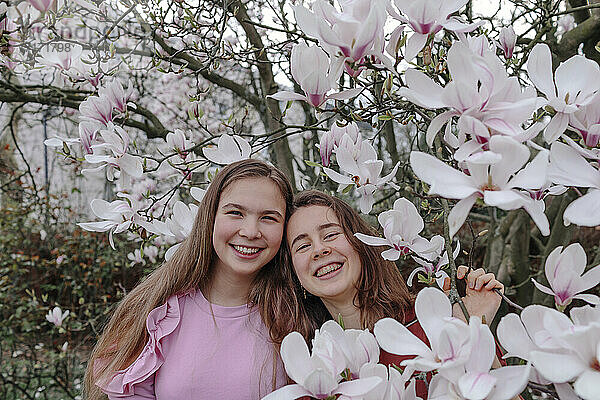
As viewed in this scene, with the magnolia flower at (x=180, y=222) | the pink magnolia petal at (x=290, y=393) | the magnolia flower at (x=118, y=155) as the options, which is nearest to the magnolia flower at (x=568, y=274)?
the pink magnolia petal at (x=290, y=393)

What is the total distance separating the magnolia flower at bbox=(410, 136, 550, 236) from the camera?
58 centimetres

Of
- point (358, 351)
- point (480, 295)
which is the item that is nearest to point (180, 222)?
point (480, 295)

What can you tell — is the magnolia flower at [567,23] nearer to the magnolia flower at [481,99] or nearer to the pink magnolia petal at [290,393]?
the magnolia flower at [481,99]

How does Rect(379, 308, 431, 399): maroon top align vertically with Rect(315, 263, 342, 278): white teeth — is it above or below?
below

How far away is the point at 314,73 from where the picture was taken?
85 cm

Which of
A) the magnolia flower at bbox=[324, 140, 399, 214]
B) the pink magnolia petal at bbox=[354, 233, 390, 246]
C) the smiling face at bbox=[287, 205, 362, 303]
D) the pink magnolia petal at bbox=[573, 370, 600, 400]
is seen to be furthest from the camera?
the smiling face at bbox=[287, 205, 362, 303]

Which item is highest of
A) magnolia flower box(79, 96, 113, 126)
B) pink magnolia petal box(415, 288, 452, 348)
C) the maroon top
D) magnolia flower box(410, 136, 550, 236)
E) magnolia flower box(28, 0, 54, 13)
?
magnolia flower box(28, 0, 54, 13)

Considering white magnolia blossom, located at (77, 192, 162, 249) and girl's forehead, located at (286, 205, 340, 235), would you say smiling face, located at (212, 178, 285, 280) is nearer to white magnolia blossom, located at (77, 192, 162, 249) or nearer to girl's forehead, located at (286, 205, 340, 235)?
girl's forehead, located at (286, 205, 340, 235)

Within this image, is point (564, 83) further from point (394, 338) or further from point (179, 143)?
point (179, 143)

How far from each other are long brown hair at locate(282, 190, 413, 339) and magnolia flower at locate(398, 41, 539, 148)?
0.92 metres

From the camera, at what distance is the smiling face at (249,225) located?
160 cm

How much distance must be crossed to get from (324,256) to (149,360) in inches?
23.1

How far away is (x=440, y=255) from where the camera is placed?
1190 millimetres

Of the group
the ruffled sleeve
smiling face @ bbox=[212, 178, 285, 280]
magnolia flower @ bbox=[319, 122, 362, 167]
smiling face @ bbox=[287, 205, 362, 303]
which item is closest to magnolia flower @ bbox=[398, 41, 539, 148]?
magnolia flower @ bbox=[319, 122, 362, 167]
